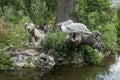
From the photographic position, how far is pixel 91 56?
990 centimetres

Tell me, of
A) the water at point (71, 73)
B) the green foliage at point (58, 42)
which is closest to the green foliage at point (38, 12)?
the green foliage at point (58, 42)

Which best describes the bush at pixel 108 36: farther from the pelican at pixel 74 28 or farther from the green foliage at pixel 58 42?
the green foliage at pixel 58 42

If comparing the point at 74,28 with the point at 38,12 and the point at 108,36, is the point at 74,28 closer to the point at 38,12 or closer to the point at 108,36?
the point at 108,36

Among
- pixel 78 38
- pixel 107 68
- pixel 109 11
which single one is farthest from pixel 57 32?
pixel 109 11

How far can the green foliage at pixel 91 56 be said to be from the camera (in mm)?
9859

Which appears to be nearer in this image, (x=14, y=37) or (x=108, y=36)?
(x=14, y=37)

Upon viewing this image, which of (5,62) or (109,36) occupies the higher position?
(109,36)

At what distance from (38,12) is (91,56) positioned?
4.38 m

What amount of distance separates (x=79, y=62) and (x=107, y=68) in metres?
0.86

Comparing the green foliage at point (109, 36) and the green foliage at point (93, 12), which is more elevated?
the green foliage at point (93, 12)

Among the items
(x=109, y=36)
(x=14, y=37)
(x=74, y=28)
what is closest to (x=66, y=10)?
(x=109, y=36)

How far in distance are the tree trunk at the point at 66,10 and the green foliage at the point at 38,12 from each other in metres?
1.38

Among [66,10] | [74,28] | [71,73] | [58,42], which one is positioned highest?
[66,10]

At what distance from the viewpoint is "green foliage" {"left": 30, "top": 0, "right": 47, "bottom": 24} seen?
13355 mm
